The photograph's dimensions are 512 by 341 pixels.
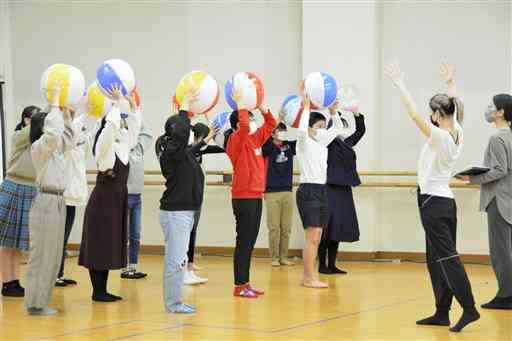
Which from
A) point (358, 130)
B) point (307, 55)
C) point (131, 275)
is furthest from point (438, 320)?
point (307, 55)

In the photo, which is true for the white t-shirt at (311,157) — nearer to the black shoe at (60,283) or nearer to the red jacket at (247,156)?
the red jacket at (247,156)

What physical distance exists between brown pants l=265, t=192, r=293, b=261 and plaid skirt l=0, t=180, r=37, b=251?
2.77 m

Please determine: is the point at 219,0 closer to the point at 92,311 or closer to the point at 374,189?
the point at 374,189

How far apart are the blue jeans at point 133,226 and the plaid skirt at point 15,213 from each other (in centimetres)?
135

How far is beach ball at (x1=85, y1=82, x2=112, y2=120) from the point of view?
6234 mm

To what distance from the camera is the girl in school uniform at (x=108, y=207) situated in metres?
6.09

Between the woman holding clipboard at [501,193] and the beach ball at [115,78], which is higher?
the beach ball at [115,78]

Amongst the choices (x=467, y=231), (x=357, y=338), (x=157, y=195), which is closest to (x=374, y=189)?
(x=467, y=231)

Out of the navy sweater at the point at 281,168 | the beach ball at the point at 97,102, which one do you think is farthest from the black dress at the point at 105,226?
the navy sweater at the point at 281,168

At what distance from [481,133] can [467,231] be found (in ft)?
3.33

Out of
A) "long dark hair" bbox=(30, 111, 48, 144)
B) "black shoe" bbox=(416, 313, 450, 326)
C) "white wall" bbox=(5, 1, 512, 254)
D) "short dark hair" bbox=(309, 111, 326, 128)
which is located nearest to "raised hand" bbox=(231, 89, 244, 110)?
"short dark hair" bbox=(309, 111, 326, 128)

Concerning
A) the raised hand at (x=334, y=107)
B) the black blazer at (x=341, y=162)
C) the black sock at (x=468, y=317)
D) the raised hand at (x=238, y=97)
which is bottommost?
the black sock at (x=468, y=317)

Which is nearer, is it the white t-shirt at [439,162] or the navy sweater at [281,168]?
the white t-shirt at [439,162]

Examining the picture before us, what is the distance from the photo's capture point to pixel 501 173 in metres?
5.94
